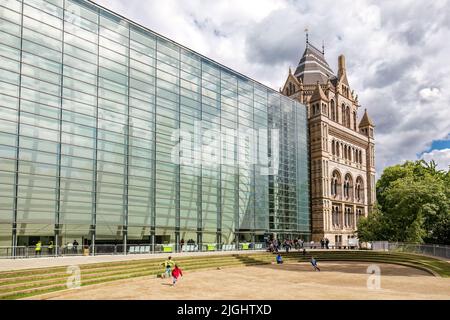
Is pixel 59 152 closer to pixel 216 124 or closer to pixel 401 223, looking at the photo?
pixel 216 124

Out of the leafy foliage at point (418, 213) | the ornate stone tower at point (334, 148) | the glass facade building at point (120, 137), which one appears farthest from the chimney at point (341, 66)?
the leafy foliage at point (418, 213)

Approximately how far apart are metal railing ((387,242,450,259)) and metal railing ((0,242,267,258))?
17.7 m

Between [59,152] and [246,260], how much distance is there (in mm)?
18662

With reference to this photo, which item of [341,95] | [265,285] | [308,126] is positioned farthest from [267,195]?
[265,285]

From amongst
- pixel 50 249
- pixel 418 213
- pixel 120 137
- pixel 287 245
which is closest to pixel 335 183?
pixel 418 213

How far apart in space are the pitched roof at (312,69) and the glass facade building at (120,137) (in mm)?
17686

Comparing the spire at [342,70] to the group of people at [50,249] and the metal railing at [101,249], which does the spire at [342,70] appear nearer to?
the metal railing at [101,249]

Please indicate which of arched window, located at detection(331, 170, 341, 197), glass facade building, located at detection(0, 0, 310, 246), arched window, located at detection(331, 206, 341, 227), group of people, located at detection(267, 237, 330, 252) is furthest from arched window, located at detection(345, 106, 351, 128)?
group of people, located at detection(267, 237, 330, 252)

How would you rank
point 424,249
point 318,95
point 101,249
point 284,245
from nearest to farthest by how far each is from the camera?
1. point 101,249
2. point 424,249
3. point 284,245
4. point 318,95

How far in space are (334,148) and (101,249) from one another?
4279cm

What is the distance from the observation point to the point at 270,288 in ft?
67.8

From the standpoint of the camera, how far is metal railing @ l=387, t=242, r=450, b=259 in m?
33.9

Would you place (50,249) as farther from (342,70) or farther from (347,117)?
(342,70)

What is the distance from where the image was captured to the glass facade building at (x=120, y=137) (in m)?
31.0
